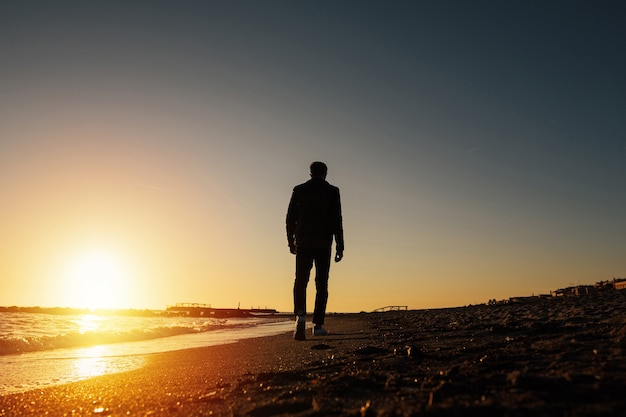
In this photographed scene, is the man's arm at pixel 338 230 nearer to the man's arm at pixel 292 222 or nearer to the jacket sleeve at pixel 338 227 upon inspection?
the jacket sleeve at pixel 338 227

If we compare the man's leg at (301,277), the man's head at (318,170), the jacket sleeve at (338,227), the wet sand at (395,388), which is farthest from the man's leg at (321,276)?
the wet sand at (395,388)

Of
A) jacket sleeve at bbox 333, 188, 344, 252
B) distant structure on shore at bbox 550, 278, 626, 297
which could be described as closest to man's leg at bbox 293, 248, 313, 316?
jacket sleeve at bbox 333, 188, 344, 252

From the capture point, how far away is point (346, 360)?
364cm

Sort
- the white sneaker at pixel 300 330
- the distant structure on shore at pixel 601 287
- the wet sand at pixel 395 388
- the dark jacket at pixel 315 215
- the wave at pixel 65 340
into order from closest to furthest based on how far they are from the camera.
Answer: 1. the wet sand at pixel 395 388
2. the dark jacket at pixel 315 215
3. the white sneaker at pixel 300 330
4. the wave at pixel 65 340
5. the distant structure on shore at pixel 601 287

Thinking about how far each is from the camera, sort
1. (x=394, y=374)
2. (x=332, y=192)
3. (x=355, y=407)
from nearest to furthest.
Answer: (x=355, y=407) → (x=394, y=374) → (x=332, y=192)

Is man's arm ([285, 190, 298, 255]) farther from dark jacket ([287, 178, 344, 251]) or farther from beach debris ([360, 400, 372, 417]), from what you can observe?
beach debris ([360, 400, 372, 417])

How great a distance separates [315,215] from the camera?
19.9 feet

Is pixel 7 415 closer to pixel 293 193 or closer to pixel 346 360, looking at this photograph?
pixel 346 360

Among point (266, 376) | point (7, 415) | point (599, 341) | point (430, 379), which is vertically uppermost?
point (599, 341)

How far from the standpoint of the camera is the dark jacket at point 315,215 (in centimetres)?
603

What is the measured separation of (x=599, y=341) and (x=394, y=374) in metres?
1.62

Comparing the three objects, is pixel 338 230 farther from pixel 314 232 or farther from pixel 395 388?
pixel 395 388

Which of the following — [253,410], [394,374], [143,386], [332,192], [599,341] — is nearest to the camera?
[253,410]

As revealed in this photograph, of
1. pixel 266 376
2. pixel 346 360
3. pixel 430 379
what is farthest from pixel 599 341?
pixel 266 376
